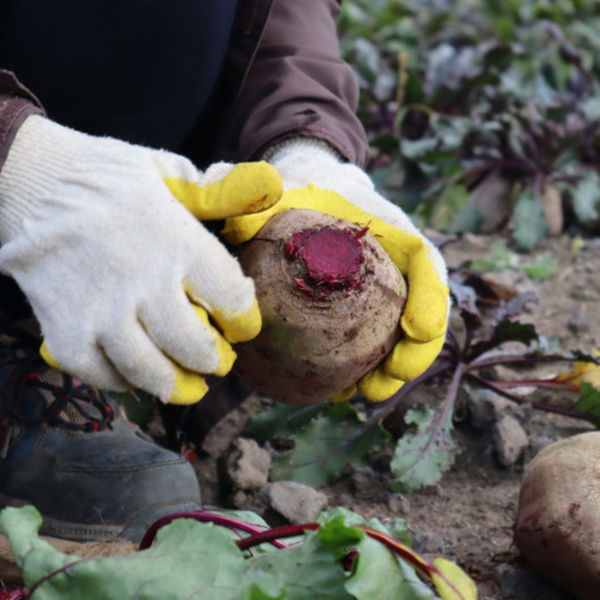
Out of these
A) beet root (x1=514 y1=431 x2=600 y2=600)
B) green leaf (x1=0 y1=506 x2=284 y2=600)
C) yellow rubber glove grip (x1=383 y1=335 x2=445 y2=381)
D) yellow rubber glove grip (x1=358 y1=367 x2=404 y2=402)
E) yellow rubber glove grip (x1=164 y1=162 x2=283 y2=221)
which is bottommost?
beet root (x1=514 y1=431 x2=600 y2=600)

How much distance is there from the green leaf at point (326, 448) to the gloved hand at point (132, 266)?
645 mm

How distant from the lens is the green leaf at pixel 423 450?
2215 mm

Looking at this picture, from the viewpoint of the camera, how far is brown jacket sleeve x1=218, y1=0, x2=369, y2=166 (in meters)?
2.25

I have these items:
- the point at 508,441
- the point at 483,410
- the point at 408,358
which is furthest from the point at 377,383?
the point at 483,410

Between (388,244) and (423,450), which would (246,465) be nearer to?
(423,450)

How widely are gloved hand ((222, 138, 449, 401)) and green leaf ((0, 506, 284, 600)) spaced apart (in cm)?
57

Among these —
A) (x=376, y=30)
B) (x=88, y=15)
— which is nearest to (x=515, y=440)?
(x=88, y=15)

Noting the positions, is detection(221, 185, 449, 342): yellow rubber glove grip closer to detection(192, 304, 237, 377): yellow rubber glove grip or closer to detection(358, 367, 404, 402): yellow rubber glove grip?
detection(358, 367, 404, 402): yellow rubber glove grip

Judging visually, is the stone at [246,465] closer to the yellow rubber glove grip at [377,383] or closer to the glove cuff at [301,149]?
the yellow rubber glove grip at [377,383]

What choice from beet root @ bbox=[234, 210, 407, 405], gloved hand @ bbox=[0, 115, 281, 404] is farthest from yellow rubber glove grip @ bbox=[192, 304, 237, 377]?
beet root @ bbox=[234, 210, 407, 405]

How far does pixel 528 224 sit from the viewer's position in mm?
3754

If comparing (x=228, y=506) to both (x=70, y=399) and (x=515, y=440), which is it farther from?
(x=515, y=440)

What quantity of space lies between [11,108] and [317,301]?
0.63 meters

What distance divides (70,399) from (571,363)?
1448 millimetres
